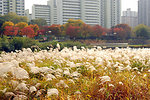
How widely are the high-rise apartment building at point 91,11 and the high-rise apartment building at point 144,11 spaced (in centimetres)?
828

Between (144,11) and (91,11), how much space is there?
1549 cm

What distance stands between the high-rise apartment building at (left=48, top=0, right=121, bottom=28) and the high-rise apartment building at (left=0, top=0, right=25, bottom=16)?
19.0m

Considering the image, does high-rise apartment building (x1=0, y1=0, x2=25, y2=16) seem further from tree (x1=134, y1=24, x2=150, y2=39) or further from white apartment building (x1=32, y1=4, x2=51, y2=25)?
tree (x1=134, y1=24, x2=150, y2=39)

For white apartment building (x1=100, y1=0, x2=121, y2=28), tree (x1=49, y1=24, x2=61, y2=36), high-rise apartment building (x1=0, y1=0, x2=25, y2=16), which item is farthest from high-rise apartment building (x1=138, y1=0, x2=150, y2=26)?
high-rise apartment building (x1=0, y1=0, x2=25, y2=16)

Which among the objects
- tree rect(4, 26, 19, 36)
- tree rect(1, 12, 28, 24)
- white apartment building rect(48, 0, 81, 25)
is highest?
white apartment building rect(48, 0, 81, 25)

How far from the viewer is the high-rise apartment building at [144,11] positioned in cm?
5516

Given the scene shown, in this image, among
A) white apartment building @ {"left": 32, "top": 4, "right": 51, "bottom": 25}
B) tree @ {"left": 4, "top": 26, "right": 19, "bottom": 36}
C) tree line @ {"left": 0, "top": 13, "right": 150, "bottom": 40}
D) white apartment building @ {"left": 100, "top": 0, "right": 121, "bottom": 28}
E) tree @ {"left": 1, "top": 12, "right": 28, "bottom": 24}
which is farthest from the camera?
white apartment building @ {"left": 32, "top": 4, "right": 51, "bottom": 25}

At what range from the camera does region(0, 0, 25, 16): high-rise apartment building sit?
1490 inches

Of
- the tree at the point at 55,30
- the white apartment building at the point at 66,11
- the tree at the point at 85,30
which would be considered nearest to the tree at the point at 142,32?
the tree at the point at 85,30

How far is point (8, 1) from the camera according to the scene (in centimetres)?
3869

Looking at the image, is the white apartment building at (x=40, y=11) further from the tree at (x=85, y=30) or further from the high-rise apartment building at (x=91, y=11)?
the tree at (x=85, y=30)

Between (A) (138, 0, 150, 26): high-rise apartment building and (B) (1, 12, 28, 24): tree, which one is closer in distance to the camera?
(B) (1, 12, 28, 24): tree

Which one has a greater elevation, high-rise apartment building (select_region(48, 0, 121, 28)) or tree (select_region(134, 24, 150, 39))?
high-rise apartment building (select_region(48, 0, 121, 28))

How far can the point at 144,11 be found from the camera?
56250 mm
